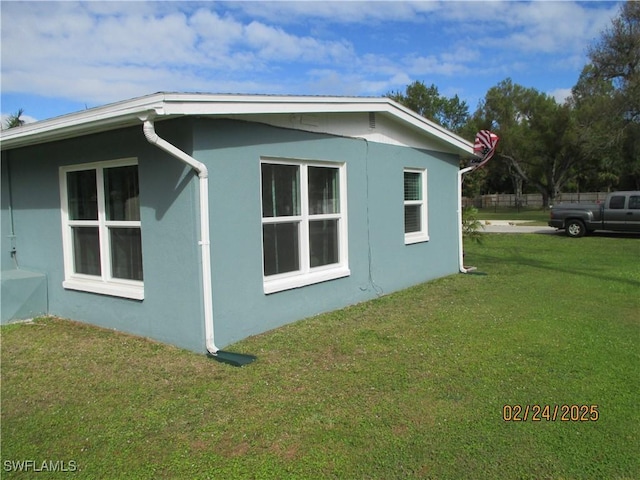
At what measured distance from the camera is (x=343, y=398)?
13.2 ft

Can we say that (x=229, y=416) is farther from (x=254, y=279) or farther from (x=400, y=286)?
(x=400, y=286)

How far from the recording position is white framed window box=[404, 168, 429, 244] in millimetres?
8898

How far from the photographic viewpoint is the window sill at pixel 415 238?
28.7 feet

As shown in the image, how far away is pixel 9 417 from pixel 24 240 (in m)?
4.24

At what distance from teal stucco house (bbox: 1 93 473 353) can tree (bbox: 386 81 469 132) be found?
34571 mm

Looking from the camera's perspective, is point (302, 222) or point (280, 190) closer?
point (280, 190)

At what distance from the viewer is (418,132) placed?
893cm

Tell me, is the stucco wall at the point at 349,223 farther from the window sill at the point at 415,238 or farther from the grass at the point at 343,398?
the grass at the point at 343,398

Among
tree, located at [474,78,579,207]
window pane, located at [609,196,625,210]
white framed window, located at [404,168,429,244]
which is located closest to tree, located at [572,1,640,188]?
tree, located at [474,78,579,207]

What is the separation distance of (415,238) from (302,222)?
3.19m

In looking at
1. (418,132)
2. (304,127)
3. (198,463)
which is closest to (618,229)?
(418,132)

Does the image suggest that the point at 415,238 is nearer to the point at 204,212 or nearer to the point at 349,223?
the point at 349,223

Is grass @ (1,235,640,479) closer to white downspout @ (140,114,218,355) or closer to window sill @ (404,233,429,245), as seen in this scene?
white downspout @ (140,114,218,355)
